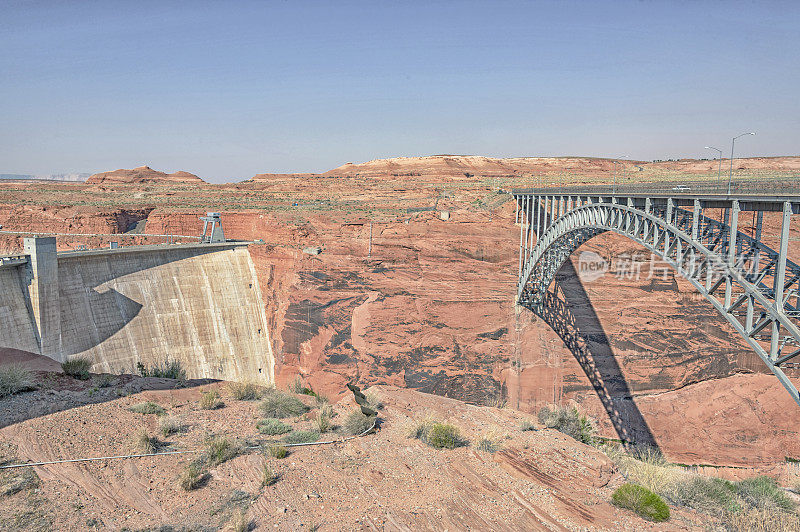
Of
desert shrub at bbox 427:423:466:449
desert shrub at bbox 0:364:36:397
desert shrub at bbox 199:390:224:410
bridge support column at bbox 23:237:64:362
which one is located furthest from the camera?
bridge support column at bbox 23:237:64:362

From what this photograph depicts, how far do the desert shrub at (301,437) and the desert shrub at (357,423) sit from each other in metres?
0.98

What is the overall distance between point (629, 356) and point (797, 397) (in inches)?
664

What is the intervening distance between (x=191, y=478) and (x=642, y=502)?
385 inches

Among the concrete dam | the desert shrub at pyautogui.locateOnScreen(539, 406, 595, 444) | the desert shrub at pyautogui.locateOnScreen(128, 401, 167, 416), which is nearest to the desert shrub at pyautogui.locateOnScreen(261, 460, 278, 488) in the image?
the desert shrub at pyautogui.locateOnScreen(128, 401, 167, 416)

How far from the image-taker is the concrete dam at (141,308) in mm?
23594

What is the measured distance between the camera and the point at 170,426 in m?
12.9

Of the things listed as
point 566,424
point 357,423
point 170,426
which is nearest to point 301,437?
point 357,423

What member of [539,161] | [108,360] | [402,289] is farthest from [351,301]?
[539,161]

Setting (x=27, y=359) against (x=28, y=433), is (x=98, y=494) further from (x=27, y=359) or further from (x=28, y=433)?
(x=27, y=359)

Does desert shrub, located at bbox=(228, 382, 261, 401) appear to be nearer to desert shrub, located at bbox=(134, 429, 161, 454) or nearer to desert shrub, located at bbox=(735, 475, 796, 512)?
desert shrub, located at bbox=(134, 429, 161, 454)

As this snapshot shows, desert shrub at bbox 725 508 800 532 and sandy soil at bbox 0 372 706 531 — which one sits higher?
sandy soil at bbox 0 372 706 531

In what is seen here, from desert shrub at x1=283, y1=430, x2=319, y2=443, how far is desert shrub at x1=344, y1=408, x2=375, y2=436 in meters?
0.98

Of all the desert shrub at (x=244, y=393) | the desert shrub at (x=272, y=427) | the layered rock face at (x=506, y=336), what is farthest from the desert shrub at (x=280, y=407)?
the layered rock face at (x=506, y=336)

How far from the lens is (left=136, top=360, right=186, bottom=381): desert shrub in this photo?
81.8ft
